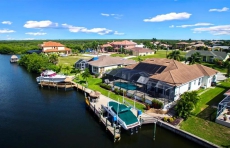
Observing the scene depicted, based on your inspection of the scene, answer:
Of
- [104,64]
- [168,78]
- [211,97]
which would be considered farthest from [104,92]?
[211,97]

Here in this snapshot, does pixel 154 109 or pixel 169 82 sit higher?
pixel 169 82

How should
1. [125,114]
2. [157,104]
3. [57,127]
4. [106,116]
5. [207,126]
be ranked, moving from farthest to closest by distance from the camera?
1. [157,104]
2. [106,116]
3. [57,127]
4. [125,114]
5. [207,126]

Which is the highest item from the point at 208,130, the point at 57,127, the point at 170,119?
the point at 170,119

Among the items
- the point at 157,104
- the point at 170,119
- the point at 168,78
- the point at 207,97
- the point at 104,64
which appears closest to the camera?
the point at 170,119

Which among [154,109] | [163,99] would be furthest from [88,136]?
[163,99]

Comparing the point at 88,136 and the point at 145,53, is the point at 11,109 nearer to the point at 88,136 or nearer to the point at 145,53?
the point at 88,136

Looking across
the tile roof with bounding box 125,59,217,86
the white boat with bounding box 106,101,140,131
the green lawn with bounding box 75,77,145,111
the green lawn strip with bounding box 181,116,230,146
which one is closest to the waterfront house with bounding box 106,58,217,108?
the tile roof with bounding box 125,59,217,86

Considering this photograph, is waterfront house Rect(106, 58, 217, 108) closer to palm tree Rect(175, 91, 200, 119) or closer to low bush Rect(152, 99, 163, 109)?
low bush Rect(152, 99, 163, 109)

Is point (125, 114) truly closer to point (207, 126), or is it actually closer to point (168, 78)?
point (207, 126)
